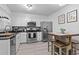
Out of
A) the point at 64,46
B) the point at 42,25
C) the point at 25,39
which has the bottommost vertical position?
the point at 64,46

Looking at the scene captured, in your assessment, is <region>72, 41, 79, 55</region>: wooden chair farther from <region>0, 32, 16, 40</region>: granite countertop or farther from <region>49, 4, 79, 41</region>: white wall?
<region>0, 32, 16, 40</region>: granite countertop

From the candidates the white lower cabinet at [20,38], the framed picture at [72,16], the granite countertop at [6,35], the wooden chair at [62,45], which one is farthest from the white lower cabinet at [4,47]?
the framed picture at [72,16]

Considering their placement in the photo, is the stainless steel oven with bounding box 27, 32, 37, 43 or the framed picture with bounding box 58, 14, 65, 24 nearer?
the framed picture with bounding box 58, 14, 65, 24

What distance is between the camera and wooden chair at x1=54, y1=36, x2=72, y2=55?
1.01 meters

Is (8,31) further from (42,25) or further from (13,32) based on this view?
(42,25)

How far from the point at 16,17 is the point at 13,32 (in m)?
0.17

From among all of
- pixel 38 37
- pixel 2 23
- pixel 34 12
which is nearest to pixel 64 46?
pixel 38 37

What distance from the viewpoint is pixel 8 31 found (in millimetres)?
1004

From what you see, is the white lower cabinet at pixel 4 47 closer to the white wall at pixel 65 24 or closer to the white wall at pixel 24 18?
the white wall at pixel 24 18

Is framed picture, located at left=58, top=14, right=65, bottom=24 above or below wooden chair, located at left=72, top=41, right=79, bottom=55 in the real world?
above

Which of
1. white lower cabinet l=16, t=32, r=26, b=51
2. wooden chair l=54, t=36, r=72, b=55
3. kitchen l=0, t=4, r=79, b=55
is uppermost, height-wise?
kitchen l=0, t=4, r=79, b=55

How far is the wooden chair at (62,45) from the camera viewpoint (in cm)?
101

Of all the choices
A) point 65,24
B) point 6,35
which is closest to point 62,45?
point 65,24

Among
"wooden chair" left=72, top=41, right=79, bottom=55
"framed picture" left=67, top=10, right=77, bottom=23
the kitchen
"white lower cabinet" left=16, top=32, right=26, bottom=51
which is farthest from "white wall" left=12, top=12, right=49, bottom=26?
"wooden chair" left=72, top=41, right=79, bottom=55
